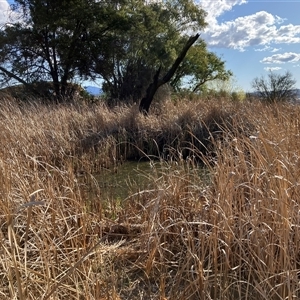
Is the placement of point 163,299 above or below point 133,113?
below

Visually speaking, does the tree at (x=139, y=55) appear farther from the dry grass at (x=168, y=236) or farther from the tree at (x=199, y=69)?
the dry grass at (x=168, y=236)

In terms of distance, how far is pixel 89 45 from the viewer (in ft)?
37.6

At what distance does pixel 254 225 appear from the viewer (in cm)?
134

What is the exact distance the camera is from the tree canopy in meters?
10.6

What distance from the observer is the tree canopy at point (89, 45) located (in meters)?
10.6

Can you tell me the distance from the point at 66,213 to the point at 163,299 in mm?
842

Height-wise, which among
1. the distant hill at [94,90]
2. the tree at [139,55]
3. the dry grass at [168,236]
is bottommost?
the dry grass at [168,236]

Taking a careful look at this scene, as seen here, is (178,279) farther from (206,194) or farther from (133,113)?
(133,113)

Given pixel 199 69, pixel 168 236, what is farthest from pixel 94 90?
pixel 168 236

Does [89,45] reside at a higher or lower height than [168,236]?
higher

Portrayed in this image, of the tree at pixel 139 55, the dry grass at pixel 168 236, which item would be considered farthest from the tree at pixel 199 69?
the dry grass at pixel 168 236

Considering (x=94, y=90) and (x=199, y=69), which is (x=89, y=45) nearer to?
(x=94, y=90)

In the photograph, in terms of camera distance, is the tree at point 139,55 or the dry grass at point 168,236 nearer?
the dry grass at point 168,236

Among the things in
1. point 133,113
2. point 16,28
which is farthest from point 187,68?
point 133,113
